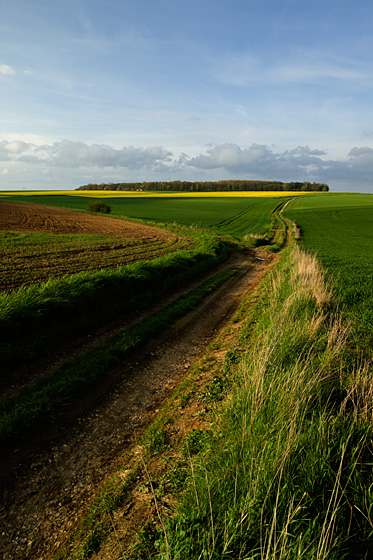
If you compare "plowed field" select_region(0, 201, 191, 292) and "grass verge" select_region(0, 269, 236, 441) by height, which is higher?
"plowed field" select_region(0, 201, 191, 292)

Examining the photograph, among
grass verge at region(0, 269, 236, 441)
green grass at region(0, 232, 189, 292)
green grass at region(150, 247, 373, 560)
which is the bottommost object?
grass verge at region(0, 269, 236, 441)

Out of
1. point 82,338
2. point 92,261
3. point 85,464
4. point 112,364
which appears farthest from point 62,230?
point 85,464

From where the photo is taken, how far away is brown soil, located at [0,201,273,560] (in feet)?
11.9

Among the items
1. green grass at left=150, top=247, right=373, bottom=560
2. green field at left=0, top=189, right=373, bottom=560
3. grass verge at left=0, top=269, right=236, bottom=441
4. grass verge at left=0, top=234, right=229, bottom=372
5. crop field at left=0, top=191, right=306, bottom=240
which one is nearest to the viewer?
green grass at left=150, top=247, right=373, bottom=560

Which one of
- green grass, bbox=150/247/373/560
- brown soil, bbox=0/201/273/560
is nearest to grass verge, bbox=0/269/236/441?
brown soil, bbox=0/201/273/560

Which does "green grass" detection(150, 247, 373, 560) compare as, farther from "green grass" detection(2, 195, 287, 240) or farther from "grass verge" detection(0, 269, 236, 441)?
"green grass" detection(2, 195, 287, 240)

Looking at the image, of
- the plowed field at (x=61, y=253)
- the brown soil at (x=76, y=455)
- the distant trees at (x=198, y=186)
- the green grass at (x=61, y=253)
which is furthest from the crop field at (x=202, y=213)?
the distant trees at (x=198, y=186)

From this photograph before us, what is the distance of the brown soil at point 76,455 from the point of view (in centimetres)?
363

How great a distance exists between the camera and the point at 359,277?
44.7 ft

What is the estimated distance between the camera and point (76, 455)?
186 inches

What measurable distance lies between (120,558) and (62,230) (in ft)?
95.1

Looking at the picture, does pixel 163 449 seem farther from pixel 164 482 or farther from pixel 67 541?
pixel 67 541

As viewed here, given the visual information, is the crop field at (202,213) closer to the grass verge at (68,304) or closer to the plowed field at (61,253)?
the plowed field at (61,253)

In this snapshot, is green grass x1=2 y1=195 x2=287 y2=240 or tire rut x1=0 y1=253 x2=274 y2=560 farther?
green grass x1=2 y1=195 x2=287 y2=240
